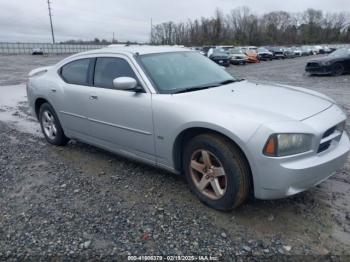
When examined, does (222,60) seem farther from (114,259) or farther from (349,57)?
(114,259)

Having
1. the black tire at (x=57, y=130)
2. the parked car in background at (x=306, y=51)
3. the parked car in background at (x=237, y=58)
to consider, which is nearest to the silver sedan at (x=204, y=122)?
the black tire at (x=57, y=130)

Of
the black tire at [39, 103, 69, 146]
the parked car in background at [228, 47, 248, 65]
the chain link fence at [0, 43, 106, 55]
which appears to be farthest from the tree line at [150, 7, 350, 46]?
the black tire at [39, 103, 69, 146]

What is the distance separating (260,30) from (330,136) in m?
85.4

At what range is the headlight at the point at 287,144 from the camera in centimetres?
267

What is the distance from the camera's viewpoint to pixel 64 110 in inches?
189

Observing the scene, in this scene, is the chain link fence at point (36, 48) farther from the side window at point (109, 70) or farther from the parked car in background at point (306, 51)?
the side window at point (109, 70)

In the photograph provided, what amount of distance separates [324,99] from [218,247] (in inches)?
79.4

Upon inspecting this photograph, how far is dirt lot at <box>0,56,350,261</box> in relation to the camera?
271 centimetres

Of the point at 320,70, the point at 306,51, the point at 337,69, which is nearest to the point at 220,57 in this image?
the point at 320,70

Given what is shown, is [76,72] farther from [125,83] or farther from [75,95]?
[125,83]

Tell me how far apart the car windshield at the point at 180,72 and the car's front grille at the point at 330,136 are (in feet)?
4.49

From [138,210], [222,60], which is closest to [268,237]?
[138,210]

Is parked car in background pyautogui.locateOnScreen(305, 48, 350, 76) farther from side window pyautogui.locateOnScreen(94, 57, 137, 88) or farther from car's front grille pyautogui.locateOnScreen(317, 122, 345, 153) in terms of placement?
side window pyautogui.locateOnScreen(94, 57, 137, 88)

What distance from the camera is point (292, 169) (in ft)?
8.80
